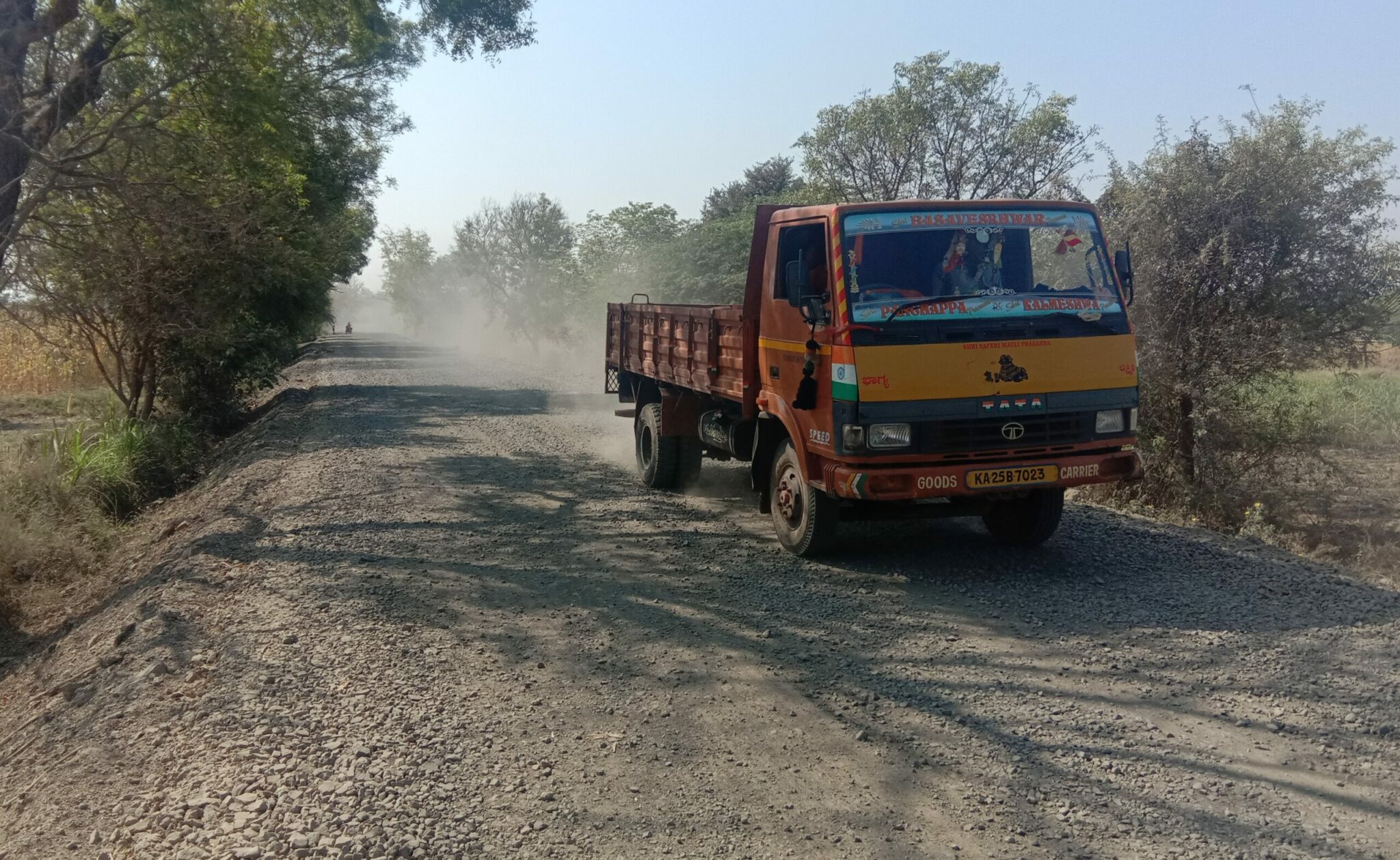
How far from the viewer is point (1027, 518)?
7.07m

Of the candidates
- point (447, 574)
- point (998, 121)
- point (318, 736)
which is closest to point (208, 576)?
point (447, 574)

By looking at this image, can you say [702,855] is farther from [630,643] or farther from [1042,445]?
[1042,445]

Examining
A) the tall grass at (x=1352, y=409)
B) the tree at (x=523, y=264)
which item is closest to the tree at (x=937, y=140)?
the tall grass at (x=1352, y=409)

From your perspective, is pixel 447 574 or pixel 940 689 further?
pixel 447 574

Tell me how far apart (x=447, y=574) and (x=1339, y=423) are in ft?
40.9

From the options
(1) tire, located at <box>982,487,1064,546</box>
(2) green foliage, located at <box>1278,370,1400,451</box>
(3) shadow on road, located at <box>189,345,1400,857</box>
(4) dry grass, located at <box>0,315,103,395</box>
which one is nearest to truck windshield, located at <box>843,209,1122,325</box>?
(1) tire, located at <box>982,487,1064,546</box>

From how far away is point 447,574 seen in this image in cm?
681

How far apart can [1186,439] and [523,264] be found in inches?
2143

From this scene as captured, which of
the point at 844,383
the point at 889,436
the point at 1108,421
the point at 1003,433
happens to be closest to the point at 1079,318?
the point at 1108,421

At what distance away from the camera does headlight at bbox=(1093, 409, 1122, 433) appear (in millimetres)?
6320

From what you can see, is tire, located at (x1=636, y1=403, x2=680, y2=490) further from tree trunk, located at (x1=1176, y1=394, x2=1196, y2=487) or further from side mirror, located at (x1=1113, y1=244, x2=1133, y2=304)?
tree trunk, located at (x1=1176, y1=394, x2=1196, y2=487)

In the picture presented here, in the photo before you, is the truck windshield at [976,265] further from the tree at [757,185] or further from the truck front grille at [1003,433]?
the tree at [757,185]

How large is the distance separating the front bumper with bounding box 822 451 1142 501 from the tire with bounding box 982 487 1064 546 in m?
0.33

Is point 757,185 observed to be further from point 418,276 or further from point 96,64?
point 418,276
